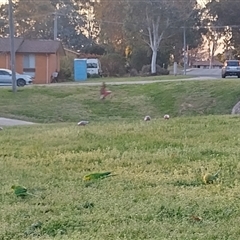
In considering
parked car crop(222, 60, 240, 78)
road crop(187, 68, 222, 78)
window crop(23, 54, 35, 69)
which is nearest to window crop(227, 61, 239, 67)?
parked car crop(222, 60, 240, 78)

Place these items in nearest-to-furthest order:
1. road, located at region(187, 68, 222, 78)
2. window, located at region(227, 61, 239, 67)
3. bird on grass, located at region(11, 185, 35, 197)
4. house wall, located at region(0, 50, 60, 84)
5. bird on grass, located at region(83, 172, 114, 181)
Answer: bird on grass, located at region(11, 185, 35, 197)
bird on grass, located at region(83, 172, 114, 181)
window, located at region(227, 61, 239, 67)
house wall, located at region(0, 50, 60, 84)
road, located at region(187, 68, 222, 78)

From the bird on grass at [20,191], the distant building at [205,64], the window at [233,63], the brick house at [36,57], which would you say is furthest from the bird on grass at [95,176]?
the distant building at [205,64]

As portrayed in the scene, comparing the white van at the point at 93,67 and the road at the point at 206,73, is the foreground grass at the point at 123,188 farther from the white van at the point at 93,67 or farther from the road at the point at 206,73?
the white van at the point at 93,67

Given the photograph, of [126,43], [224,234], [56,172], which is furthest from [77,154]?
[126,43]

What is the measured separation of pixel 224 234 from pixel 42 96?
23.4 metres

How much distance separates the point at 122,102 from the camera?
2570 centimetres

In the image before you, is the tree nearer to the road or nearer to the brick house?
the road

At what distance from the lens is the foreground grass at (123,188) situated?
4.30m

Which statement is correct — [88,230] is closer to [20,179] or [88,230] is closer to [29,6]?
[20,179]

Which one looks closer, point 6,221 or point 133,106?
point 6,221

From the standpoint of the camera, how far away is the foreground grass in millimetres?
4305

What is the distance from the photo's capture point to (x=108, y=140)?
9.27 m

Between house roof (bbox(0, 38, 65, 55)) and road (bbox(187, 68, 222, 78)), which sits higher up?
house roof (bbox(0, 38, 65, 55))

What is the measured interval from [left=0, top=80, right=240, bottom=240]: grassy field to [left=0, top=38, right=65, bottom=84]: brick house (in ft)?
121
